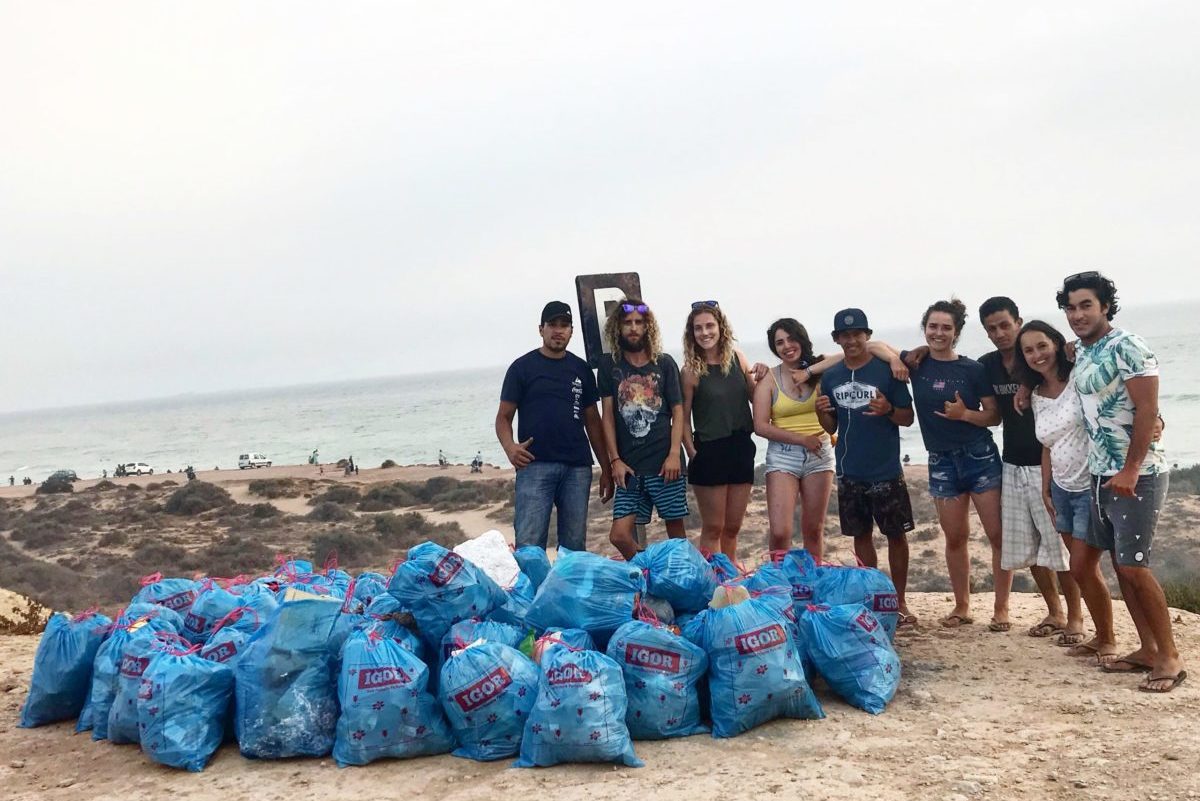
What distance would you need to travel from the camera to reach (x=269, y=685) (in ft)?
12.7

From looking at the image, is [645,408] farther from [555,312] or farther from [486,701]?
[486,701]

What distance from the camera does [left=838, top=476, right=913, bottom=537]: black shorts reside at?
5250mm

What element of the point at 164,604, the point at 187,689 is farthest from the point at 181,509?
the point at 187,689

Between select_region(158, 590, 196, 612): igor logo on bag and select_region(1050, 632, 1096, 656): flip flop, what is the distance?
5012 mm

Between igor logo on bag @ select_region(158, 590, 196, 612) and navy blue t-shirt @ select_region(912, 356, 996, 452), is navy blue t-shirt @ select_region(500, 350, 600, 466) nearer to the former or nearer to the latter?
navy blue t-shirt @ select_region(912, 356, 996, 452)

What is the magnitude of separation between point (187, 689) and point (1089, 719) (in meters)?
3.97

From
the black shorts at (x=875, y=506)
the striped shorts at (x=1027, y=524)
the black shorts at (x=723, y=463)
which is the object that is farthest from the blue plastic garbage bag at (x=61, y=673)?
the striped shorts at (x=1027, y=524)

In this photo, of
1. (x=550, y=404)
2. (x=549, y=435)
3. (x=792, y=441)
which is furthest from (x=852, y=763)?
(x=550, y=404)

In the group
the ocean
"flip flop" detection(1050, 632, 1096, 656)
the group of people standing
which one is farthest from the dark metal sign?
the ocean

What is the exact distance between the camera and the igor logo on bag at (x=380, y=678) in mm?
3752

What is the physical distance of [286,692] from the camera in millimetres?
3867

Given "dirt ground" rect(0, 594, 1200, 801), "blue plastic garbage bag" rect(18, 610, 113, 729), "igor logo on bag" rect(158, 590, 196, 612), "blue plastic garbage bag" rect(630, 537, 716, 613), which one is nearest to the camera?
"dirt ground" rect(0, 594, 1200, 801)

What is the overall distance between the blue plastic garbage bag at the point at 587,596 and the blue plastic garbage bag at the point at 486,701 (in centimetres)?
42

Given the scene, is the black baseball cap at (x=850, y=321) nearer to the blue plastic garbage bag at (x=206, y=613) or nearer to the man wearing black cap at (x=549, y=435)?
the man wearing black cap at (x=549, y=435)
